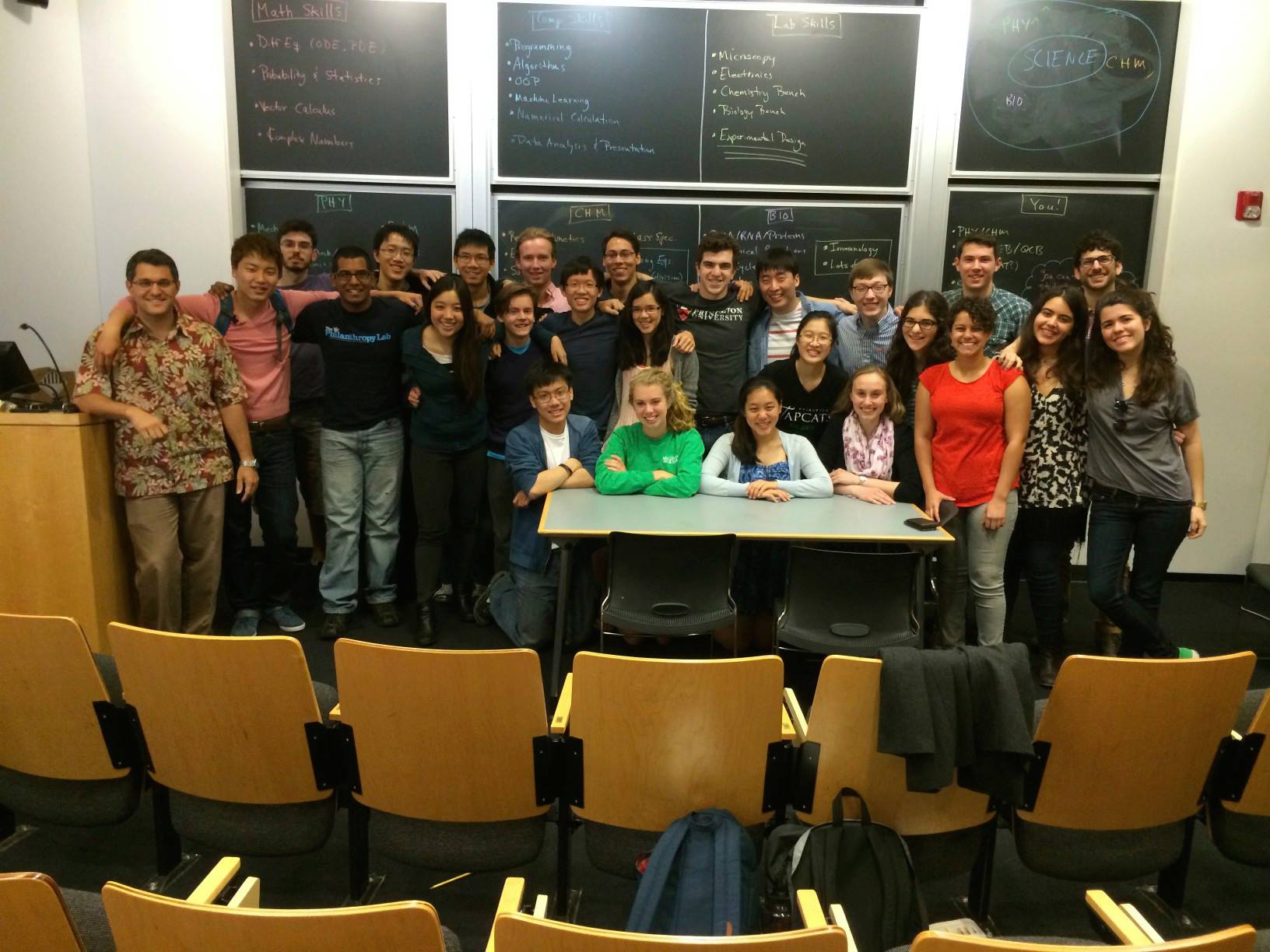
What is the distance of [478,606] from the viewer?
4.01 m

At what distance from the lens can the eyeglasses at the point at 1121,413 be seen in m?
3.13

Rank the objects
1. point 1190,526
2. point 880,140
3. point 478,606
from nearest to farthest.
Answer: point 1190,526 < point 478,606 < point 880,140

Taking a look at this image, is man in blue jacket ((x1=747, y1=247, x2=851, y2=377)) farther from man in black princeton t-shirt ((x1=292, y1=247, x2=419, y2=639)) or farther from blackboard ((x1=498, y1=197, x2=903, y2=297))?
man in black princeton t-shirt ((x1=292, y1=247, x2=419, y2=639))

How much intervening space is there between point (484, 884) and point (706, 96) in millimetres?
3886

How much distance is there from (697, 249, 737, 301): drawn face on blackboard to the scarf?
82 cm

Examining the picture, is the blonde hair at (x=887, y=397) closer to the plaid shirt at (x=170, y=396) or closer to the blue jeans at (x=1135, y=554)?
the blue jeans at (x=1135, y=554)

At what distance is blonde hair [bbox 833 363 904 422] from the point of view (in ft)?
11.2

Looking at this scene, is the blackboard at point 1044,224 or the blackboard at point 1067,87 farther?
the blackboard at point 1044,224

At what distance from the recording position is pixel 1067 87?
459cm

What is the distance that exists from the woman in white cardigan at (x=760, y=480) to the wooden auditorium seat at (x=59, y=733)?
2.05m

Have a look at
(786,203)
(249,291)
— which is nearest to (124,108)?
(249,291)

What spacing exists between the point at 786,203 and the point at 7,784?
4.12 metres

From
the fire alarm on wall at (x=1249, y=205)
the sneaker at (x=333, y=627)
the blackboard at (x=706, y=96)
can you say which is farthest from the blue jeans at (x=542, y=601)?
the fire alarm on wall at (x=1249, y=205)

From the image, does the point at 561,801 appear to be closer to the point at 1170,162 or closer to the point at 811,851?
the point at 811,851
